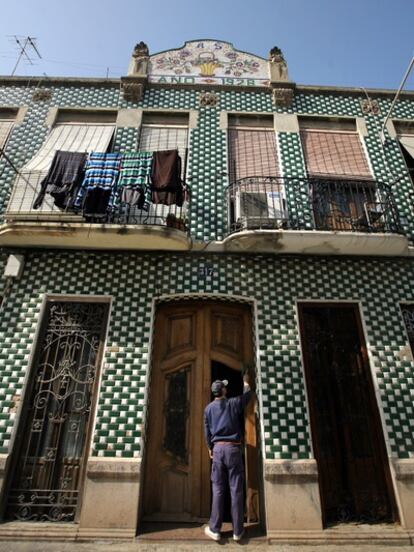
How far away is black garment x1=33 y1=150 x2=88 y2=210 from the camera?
623cm

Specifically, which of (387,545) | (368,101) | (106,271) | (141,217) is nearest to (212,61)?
(368,101)

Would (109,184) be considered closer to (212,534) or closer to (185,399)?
(185,399)

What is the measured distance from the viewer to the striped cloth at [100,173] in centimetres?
627

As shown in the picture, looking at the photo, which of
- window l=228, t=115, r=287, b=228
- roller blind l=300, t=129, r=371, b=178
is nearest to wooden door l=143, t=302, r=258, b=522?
window l=228, t=115, r=287, b=228

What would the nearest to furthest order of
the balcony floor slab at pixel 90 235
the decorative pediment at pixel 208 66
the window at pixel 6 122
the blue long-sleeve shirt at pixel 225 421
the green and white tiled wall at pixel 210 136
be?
1. the blue long-sleeve shirt at pixel 225 421
2. the balcony floor slab at pixel 90 235
3. the green and white tiled wall at pixel 210 136
4. the window at pixel 6 122
5. the decorative pediment at pixel 208 66

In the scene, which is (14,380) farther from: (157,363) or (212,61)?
(212,61)

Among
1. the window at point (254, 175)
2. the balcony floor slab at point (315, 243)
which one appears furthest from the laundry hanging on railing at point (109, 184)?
the balcony floor slab at point (315, 243)

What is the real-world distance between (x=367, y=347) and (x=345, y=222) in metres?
2.36

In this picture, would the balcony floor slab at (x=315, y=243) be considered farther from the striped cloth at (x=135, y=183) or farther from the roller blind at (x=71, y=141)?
the roller blind at (x=71, y=141)

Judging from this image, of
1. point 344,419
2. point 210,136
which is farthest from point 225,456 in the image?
point 210,136

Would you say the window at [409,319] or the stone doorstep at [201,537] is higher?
the window at [409,319]

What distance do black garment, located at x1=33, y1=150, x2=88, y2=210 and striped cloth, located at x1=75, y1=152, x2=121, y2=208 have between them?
0.36ft

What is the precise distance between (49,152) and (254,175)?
416 cm

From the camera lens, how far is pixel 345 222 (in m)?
6.79
